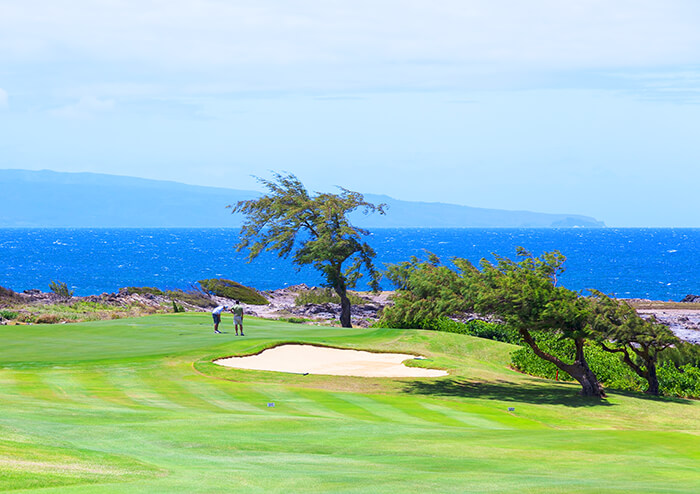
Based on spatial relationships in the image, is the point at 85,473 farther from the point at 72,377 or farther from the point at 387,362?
the point at 387,362

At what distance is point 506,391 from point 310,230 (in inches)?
876

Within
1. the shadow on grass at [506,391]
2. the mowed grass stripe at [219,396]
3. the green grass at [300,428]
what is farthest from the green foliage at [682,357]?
the mowed grass stripe at [219,396]

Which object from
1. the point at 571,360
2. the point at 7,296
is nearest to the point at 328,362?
the point at 571,360

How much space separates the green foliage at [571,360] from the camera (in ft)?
90.1

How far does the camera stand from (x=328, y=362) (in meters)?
28.1

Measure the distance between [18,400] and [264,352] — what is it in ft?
40.6

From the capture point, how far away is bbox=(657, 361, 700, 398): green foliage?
1025 inches

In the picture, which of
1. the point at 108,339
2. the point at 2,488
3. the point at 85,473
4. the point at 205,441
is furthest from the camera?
the point at 108,339

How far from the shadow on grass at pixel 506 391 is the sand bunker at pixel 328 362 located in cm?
210

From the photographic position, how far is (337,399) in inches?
813

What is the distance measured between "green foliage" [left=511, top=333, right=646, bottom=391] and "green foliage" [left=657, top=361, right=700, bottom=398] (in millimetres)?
936

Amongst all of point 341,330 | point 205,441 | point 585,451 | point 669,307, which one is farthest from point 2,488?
point 669,307

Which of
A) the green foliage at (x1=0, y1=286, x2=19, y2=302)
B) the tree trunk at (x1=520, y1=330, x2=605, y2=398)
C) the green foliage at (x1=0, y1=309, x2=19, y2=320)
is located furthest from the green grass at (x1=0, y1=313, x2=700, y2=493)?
the green foliage at (x1=0, y1=286, x2=19, y2=302)

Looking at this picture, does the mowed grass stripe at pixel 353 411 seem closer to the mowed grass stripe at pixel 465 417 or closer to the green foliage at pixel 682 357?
the mowed grass stripe at pixel 465 417
